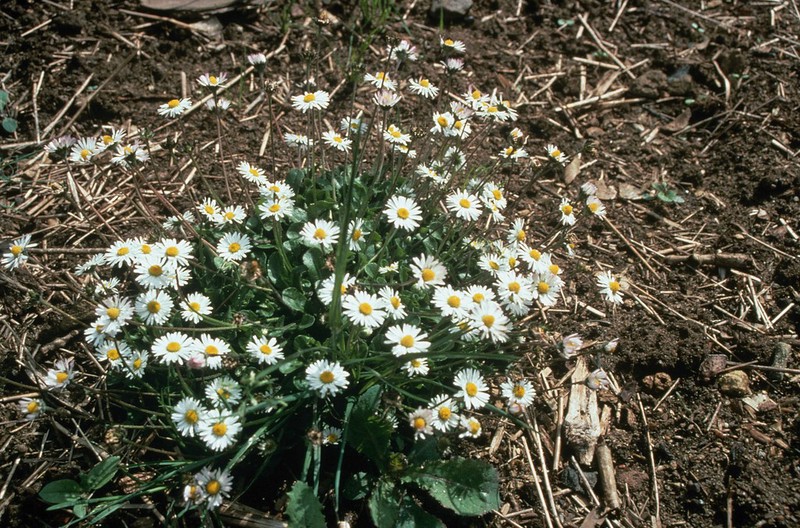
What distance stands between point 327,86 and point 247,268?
217 centimetres

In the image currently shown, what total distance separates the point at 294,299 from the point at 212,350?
0.49m

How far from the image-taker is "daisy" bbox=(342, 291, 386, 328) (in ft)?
8.11

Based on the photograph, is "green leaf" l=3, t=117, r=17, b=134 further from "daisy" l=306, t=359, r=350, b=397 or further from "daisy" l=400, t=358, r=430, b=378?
"daisy" l=400, t=358, r=430, b=378

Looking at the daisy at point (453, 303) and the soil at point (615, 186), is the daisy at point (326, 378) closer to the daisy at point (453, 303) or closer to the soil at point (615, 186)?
the daisy at point (453, 303)

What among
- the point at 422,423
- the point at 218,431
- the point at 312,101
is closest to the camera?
the point at 218,431

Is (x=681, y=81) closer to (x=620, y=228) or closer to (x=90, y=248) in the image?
(x=620, y=228)

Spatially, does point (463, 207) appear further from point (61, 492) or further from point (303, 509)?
point (61, 492)

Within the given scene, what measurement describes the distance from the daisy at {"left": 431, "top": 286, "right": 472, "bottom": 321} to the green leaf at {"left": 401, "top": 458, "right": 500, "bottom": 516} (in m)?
0.64

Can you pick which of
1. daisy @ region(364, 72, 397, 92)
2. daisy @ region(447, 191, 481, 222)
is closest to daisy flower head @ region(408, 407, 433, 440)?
daisy @ region(447, 191, 481, 222)

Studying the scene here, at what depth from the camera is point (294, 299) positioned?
2.83 meters

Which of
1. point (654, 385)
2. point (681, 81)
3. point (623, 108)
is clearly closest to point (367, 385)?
point (654, 385)

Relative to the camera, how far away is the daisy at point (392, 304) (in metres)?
2.53

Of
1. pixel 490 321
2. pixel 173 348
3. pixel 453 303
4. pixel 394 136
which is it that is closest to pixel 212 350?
pixel 173 348

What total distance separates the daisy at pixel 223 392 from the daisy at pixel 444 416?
0.80m
